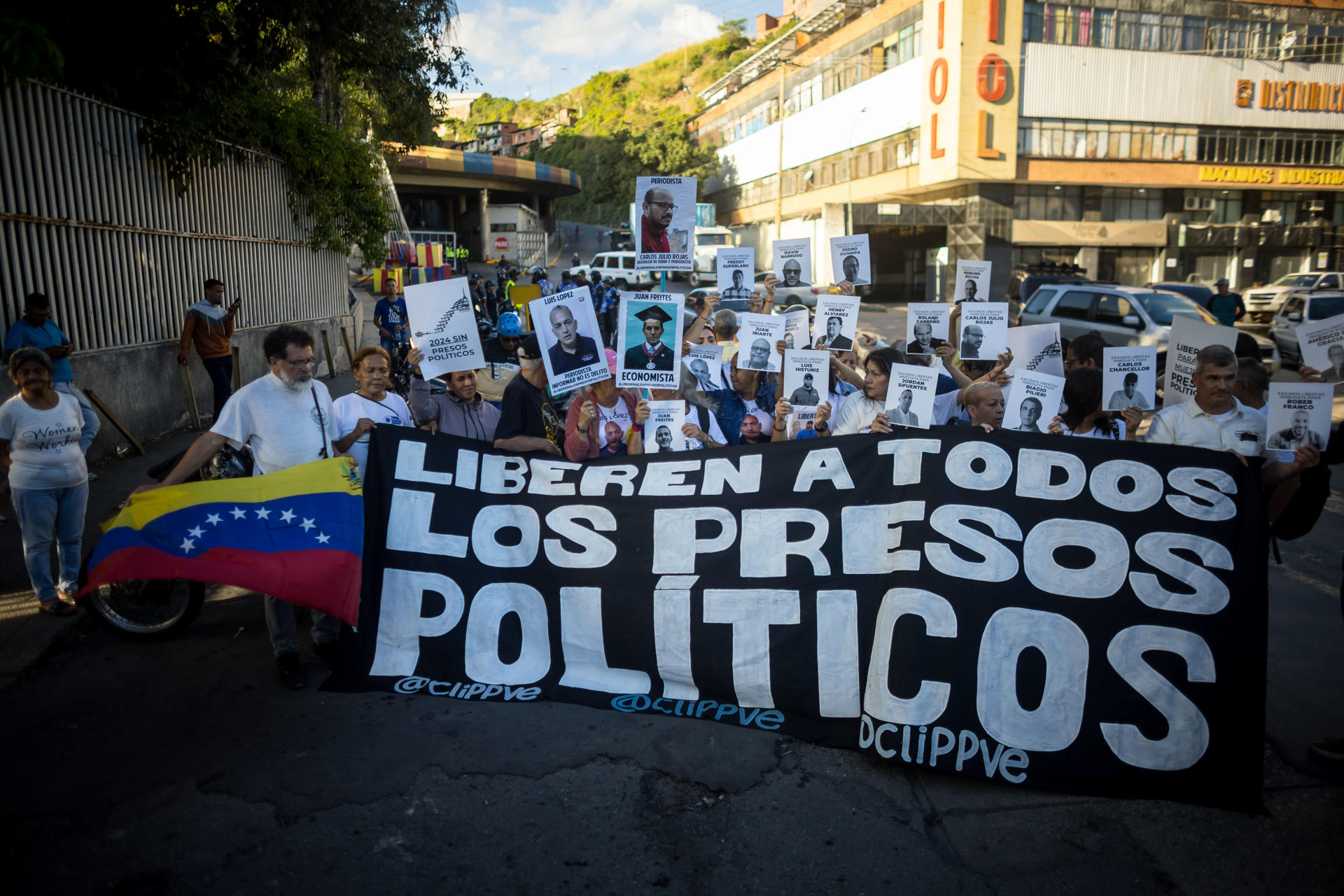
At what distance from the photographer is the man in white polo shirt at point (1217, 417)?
4.37 meters

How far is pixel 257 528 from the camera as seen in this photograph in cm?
451

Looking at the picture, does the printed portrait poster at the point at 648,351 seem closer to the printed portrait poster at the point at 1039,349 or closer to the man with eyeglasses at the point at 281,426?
the man with eyeglasses at the point at 281,426

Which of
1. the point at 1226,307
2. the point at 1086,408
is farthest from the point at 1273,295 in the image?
the point at 1086,408

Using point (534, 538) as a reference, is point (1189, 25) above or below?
above

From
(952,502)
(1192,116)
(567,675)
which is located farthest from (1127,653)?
(1192,116)

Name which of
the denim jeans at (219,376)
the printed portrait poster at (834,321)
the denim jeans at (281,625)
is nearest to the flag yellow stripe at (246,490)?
the denim jeans at (281,625)

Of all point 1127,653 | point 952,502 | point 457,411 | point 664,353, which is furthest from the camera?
point 457,411

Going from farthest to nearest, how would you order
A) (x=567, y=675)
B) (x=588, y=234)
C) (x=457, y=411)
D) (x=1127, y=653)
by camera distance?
(x=588, y=234) < (x=457, y=411) < (x=567, y=675) < (x=1127, y=653)

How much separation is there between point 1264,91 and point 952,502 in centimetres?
5079

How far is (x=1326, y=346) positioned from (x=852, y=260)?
11.1 ft

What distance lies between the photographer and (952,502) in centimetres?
407

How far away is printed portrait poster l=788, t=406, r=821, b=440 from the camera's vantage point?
5.36 m

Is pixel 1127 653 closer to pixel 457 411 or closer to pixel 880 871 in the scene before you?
pixel 880 871

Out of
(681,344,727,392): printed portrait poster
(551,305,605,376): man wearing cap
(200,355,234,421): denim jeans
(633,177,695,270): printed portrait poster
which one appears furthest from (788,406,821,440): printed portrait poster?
(200,355,234,421): denim jeans
